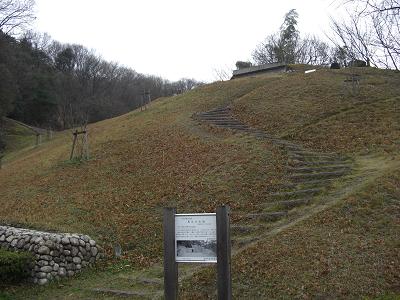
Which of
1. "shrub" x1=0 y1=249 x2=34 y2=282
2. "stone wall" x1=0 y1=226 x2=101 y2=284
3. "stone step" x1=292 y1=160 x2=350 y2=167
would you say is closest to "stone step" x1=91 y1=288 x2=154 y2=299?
"stone wall" x1=0 y1=226 x2=101 y2=284

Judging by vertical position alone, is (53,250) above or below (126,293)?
above

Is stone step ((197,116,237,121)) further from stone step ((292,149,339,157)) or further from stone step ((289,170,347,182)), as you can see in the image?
stone step ((289,170,347,182))

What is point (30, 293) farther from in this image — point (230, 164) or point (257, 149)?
point (257, 149)

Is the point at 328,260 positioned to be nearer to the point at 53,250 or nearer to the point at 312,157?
the point at 53,250

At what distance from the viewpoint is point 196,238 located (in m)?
5.46

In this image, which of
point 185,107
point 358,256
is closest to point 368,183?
point 358,256

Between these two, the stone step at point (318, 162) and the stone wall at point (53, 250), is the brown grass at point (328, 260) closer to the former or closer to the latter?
the stone wall at point (53, 250)

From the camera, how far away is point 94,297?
7715mm

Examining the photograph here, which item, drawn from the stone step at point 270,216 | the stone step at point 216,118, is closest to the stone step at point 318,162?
the stone step at point 270,216

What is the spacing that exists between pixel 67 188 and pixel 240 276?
9.64m

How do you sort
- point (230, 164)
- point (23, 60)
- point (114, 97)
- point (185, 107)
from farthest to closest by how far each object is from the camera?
point (114, 97) → point (23, 60) → point (185, 107) → point (230, 164)

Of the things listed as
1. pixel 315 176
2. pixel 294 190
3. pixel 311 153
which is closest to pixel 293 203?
pixel 294 190

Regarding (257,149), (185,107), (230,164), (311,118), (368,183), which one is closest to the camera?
(368,183)

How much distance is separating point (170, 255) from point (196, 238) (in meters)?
0.42
